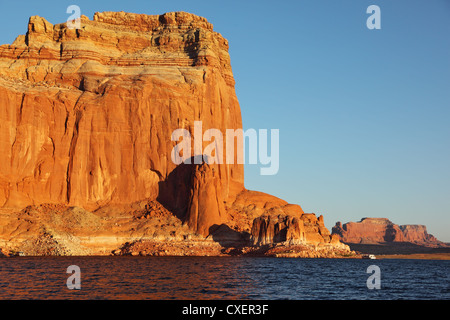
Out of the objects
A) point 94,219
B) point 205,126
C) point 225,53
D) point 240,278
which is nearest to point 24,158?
point 94,219

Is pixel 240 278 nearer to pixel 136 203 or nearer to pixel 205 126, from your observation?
pixel 136 203

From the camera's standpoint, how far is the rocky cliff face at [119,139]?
96.9 m

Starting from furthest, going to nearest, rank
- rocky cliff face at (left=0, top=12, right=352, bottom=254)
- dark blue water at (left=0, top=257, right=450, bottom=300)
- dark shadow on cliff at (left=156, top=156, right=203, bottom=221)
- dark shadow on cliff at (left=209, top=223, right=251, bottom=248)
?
1. dark shadow on cliff at (left=156, top=156, right=203, bottom=221)
2. dark shadow on cliff at (left=209, top=223, right=251, bottom=248)
3. rocky cliff face at (left=0, top=12, right=352, bottom=254)
4. dark blue water at (left=0, top=257, right=450, bottom=300)

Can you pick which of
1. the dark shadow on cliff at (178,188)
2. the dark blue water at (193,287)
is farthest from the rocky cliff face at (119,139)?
the dark blue water at (193,287)

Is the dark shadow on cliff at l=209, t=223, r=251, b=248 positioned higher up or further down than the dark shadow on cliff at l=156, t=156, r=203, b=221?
further down

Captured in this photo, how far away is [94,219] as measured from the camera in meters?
95.7

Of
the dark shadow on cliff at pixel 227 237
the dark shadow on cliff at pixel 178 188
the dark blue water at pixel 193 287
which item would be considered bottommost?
the dark blue water at pixel 193 287

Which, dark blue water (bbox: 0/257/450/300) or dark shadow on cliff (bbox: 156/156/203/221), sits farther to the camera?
dark shadow on cliff (bbox: 156/156/203/221)

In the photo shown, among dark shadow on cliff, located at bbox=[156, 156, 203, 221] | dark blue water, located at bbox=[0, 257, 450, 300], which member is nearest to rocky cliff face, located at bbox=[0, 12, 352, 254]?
dark shadow on cliff, located at bbox=[156, 156, 203, 221]

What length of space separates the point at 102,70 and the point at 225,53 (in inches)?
1301

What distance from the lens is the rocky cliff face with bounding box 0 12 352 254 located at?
3816 inches

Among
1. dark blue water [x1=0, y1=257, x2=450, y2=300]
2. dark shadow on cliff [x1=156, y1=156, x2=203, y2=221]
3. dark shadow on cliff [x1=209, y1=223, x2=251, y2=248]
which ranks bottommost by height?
dark blue water [x1=0, y1=257, x2=450, y2=300]

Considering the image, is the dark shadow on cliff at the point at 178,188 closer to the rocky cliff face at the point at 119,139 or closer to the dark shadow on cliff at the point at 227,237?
the rocky cliff face at the point at 119,139

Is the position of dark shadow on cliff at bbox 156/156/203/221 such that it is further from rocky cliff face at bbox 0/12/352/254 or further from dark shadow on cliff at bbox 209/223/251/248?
dark shadow on cliff at bbox 209/223/251/248
